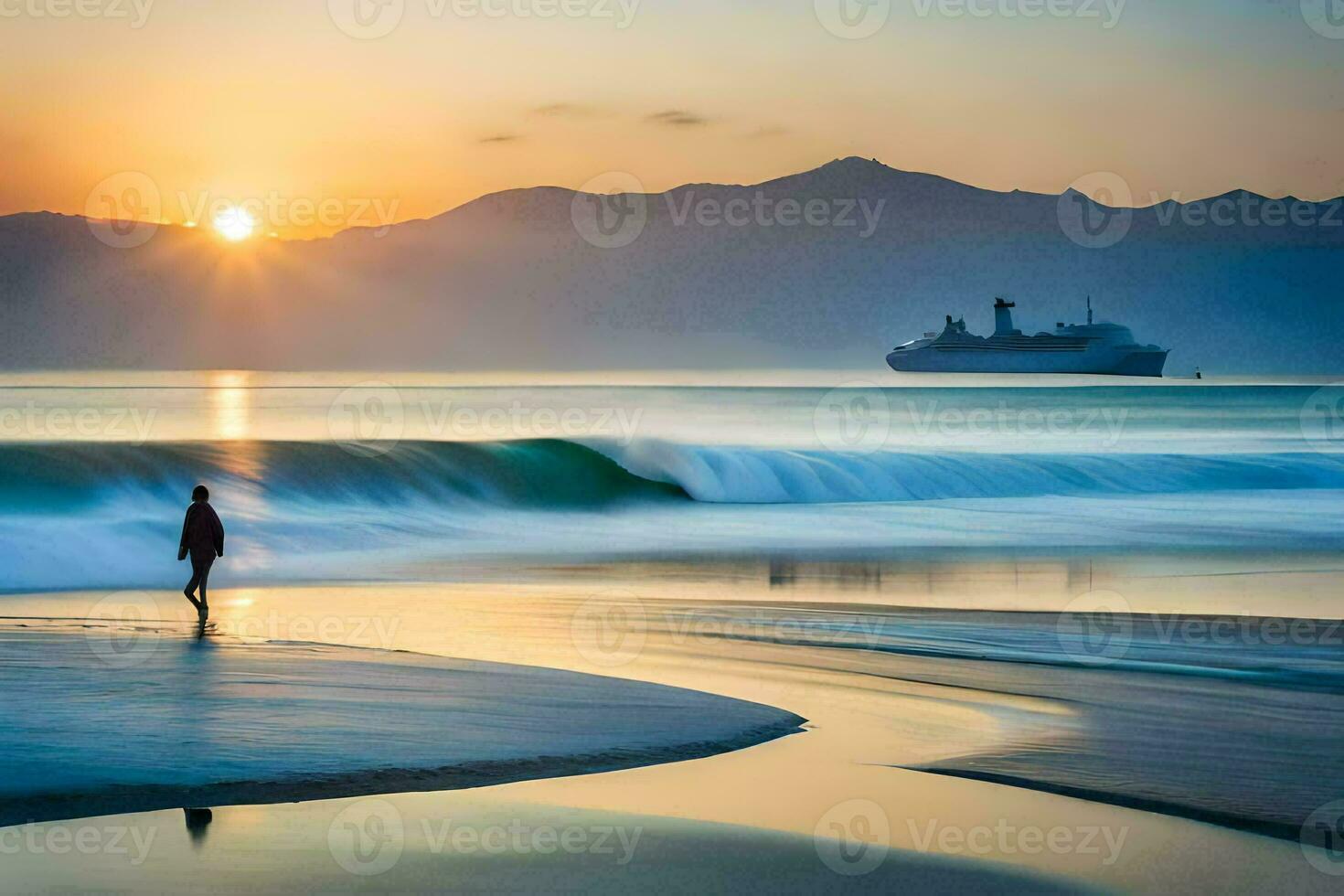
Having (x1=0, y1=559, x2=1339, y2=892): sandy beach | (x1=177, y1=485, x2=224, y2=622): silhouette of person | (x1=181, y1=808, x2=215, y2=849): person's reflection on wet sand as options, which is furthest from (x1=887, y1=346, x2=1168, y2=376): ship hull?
(x1=181, y1=808, x2=215, y2=849): person's reflection on wet sand

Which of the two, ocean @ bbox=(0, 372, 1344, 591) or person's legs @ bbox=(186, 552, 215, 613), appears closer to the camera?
person's legs @ bbox=(186, 552, 215, 613)

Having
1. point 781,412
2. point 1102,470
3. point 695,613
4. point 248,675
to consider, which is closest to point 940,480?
point 1102,470

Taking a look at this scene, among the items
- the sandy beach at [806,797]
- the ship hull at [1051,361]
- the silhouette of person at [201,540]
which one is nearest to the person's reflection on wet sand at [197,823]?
the sandy beach at [806,797]

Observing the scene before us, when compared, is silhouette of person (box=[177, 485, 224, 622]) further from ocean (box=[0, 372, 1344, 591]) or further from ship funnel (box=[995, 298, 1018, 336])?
ship funnel (box=[995, 298, 1018, 336])

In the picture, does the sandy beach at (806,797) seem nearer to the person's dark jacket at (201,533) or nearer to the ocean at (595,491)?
the person's dark jacket at (201,533)

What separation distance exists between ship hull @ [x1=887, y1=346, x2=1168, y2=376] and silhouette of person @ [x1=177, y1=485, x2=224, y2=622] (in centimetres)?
16375

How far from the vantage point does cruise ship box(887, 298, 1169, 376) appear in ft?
568

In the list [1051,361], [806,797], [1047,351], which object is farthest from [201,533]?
[1051,361]

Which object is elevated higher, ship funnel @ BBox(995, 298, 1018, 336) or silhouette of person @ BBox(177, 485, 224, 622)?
ship funnel @ BBox(995, 298, 1018, 336)

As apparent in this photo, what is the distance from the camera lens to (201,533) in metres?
14.9

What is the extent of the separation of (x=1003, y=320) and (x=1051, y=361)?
816cm

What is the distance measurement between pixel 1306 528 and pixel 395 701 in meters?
19.2

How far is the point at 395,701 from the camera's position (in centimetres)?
993

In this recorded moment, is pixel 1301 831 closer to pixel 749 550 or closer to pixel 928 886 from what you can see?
pixel 928 886
